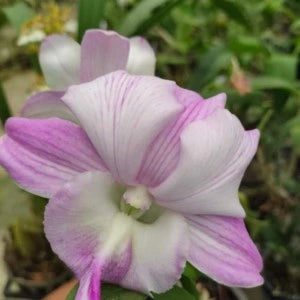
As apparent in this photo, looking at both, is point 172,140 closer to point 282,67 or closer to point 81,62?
point 81,62

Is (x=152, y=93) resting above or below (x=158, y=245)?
above

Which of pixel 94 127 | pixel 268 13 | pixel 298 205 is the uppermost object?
pixel 94 127

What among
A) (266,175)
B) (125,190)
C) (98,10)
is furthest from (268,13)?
(125,190)

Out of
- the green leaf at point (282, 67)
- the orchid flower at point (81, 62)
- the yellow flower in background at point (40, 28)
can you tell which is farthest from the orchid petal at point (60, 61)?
the green leaf at point (282, 67)

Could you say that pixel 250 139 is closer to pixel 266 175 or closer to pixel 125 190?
pixel 125 190

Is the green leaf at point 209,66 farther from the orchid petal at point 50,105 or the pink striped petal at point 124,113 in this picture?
the pink striped petal at point 124,113

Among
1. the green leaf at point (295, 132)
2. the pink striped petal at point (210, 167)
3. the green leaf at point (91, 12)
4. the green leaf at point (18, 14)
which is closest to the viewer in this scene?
the pink striped petal at point (210, 167)

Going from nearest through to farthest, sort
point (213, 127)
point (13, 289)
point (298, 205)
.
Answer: point (213, 127)
point (298, 205)
point (13, 289)
